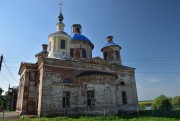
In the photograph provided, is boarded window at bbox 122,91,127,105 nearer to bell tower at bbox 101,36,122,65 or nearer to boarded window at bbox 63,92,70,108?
bell tower at bbox 101,36,122,65

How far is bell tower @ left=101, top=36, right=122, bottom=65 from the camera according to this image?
2558 centimetres

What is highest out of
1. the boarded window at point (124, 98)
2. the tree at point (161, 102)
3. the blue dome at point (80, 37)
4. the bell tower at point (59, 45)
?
the blue dome at point (80, 37)

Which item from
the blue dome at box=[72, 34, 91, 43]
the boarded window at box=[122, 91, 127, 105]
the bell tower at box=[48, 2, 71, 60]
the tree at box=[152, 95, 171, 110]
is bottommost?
the tree at box=[152, 95, 171, 110]

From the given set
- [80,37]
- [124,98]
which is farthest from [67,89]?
[80,37]

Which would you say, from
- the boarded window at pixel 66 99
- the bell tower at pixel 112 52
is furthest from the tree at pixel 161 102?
the boarded window at pixel 66 99

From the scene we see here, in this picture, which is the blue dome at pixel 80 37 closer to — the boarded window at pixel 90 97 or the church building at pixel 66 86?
the church building at pixel 66 86

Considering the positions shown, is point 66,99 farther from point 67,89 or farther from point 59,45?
point 59,45

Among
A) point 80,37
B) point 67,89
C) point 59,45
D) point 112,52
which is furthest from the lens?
point 112,52

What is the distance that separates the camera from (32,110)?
17.2m

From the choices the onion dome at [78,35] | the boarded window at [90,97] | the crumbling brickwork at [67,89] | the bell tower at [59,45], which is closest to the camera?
the crumbling brickwork at [67,89]

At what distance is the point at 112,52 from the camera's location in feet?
84.9

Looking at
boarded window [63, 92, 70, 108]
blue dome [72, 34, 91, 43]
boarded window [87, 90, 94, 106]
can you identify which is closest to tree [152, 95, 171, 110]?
blue dome [72, 34, 91, 43]

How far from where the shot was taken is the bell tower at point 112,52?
25578 millimetres

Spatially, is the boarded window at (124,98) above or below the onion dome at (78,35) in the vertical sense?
below
